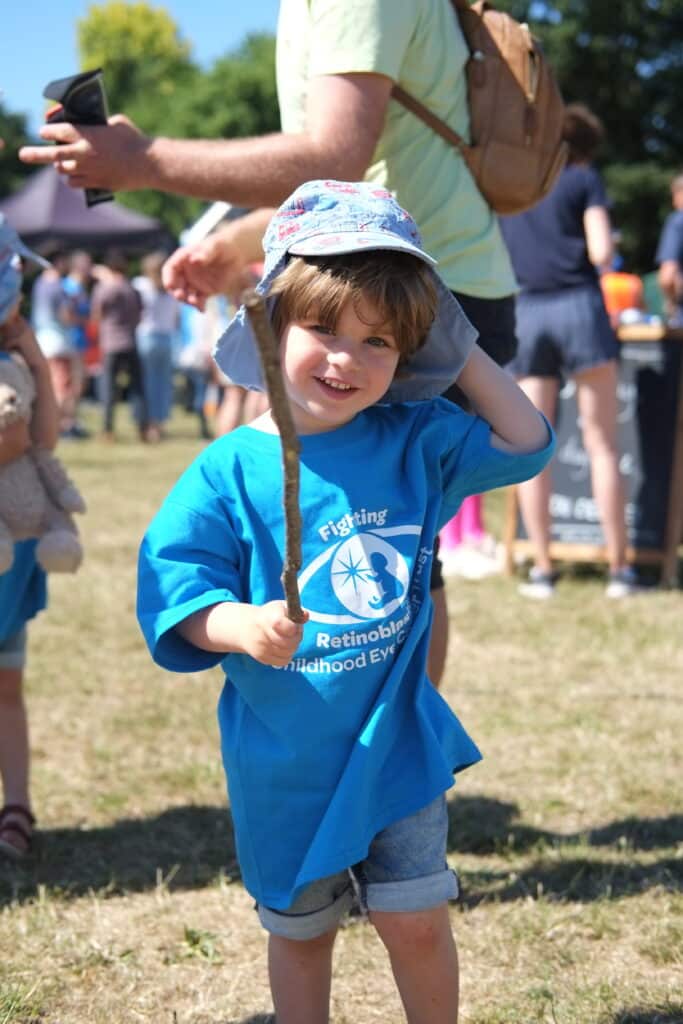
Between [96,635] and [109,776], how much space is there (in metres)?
1.62

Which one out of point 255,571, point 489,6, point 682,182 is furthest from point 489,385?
point 682,182

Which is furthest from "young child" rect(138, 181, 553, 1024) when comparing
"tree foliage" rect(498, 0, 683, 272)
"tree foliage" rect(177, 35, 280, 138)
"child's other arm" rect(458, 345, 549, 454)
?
"tree foliage" rect(177, 35, 280, 138)

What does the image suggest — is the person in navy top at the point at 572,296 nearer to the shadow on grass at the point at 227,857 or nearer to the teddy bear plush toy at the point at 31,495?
the shadow on grass at the point at 227,857

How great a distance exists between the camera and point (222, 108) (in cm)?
4316

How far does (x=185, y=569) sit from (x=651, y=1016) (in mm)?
1217

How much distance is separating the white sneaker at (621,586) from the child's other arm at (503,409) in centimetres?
380

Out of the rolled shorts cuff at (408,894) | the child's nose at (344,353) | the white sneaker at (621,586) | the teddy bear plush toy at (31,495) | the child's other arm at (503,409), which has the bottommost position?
the white sneaker at (621,586)

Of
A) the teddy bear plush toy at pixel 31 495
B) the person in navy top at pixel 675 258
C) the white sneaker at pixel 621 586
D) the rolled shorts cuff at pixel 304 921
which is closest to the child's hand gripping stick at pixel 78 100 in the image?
the teddy bear plush toy at pixel 31 495

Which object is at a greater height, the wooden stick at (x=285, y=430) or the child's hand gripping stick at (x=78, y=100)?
the child's hand gripping stick at (x=78, y=100)

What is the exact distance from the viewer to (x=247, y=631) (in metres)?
1.71

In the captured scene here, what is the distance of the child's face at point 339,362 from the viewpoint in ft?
6.04

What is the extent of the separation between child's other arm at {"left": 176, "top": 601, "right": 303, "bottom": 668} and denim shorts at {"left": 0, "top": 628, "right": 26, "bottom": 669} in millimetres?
1306

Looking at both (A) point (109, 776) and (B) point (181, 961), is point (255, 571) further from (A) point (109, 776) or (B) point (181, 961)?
(A) point (109, 776)

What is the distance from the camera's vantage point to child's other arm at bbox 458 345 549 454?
206cm
